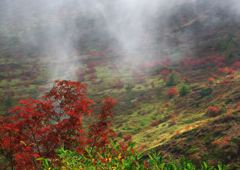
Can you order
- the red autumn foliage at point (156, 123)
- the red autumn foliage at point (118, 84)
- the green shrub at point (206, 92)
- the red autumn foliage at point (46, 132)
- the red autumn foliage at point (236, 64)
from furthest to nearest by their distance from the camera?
the red autumn foliage at point (118, 84)
the red autumn foliage at point (236, 64)
the green shrub at point (206, 92)
the red autumn foliage at point (156, 123)
the red autumn foliage at point (46, 132)

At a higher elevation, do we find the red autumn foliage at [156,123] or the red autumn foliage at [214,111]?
the red autumn foliage at [214,111]

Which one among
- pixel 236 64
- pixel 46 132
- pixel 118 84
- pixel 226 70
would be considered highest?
pixel 236 64

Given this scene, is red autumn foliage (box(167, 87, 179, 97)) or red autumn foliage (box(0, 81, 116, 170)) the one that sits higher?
red autumn foliage (box(0, 81, 116, 170))

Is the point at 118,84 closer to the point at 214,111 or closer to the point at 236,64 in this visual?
the point at 236,64

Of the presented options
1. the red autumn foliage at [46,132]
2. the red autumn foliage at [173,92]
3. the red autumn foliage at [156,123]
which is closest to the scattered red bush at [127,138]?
the red autumn foliage at [156,123]

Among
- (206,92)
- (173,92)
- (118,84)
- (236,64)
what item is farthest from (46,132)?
(118,84)

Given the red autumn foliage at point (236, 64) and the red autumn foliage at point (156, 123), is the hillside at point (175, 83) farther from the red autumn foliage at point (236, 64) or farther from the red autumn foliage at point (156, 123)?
the red autumn foliage at point (156, 123)

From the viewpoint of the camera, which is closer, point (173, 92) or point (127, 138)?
point (127, 138)

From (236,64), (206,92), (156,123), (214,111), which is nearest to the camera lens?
(214,111)

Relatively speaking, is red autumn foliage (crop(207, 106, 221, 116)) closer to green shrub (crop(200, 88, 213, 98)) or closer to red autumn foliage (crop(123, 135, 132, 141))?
red autumn foliage (crop(123, 135, 132, 141))

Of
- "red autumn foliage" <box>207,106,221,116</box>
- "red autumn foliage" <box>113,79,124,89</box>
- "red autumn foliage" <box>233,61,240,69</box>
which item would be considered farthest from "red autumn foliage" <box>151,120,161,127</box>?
"red autumn foliage" <box>113,79,124,89</box>

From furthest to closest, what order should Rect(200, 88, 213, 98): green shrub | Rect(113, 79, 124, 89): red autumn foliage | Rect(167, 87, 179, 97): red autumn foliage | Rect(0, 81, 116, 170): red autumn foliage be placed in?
1. Rect(113, 79, 124, 89): red autumn foliage
2. Rect(167, 87, 179, 97): red autumn foliage
3. Rect(200, 88, 213, 98): green shrub
4. Rect(0, 81, 116, 170): red autumn foliage

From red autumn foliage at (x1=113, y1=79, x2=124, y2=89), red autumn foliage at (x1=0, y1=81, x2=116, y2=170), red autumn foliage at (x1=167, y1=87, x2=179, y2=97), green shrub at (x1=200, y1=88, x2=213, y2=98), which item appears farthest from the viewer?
red autumn foliage at (x1=113, y1=79, x2=124, y2=89)

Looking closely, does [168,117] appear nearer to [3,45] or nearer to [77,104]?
[77,104]
